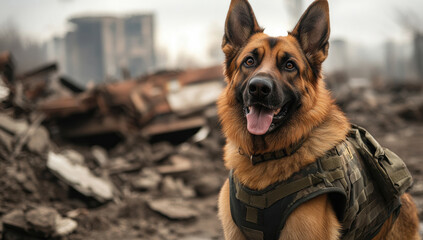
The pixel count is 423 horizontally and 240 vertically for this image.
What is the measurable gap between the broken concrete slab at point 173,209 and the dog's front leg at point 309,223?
3096mm

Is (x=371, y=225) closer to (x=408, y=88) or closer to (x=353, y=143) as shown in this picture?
(x=353, y=143)

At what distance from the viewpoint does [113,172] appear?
6.29 meters

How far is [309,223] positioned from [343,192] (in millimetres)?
263

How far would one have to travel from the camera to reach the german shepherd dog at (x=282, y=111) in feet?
7.16

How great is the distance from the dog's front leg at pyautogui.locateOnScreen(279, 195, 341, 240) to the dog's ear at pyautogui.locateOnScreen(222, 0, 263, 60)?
119 centimetres

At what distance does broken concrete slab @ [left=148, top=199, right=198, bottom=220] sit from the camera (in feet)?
16.6

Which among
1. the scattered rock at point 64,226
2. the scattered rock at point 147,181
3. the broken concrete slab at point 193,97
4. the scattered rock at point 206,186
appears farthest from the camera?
the broken concrete slab at point 193,97

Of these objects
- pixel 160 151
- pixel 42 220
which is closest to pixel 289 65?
pixel 42 220

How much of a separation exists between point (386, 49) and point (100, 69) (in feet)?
198

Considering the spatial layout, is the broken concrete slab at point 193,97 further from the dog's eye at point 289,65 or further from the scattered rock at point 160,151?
the dog's eye at point 289,65

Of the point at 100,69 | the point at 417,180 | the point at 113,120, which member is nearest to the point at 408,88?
the point at 417,180

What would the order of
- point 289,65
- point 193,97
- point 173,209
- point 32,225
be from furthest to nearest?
1. point 193,97
2. point 173,209
3. point 32,225
4. point 289,65

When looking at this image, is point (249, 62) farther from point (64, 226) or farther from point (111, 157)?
point (111, 157)

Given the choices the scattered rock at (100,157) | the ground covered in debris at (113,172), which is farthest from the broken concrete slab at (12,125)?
the scattered rock at (100,157)
